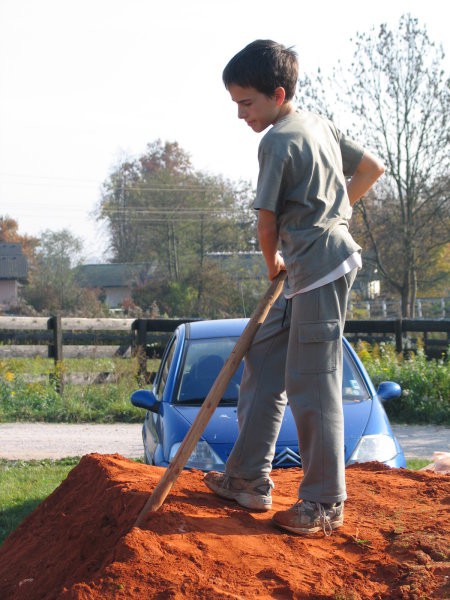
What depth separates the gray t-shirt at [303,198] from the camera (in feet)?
12.2

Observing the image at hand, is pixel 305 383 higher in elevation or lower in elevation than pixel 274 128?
lower

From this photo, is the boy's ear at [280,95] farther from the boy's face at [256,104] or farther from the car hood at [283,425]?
the car hood at [283,425]

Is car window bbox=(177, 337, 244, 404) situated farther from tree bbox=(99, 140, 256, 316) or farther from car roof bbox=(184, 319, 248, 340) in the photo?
tree bbox=(99, 140, 256, 316)

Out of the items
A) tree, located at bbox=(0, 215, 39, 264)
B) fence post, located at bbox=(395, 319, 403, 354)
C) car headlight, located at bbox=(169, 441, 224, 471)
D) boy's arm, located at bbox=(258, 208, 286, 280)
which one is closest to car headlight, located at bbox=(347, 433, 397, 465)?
car headlight, located at bbox=(169, 441, 224, 471)

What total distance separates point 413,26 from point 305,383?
2762 cm

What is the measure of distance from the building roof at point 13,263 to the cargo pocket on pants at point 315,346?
2551 inches

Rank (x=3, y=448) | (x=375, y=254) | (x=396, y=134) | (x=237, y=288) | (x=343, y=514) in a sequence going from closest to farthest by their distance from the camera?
(x=343, y=514) → (x=3, y=448) → (x=396, y=134) → (x=375, y=254) → (x=237, y=288)

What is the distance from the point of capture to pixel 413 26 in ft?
95.8

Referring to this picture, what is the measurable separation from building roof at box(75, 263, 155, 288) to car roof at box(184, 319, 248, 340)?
4338 cm

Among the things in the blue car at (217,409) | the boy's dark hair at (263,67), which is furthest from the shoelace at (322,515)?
the boy's dark hair at (263,67)

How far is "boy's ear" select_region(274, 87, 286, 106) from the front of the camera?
384 cm

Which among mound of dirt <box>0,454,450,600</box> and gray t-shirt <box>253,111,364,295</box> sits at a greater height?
gray t-shirt <box>253,111,364,295</box>

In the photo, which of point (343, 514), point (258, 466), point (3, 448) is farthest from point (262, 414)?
point (3, 448)

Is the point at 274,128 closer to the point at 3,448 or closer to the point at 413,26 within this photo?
the point at 3,448
